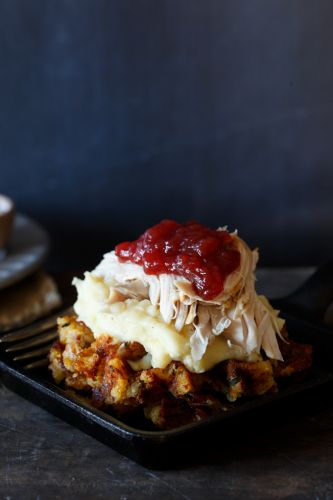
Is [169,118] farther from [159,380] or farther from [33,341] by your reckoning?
[159,380]

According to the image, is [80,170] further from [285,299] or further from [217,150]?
[285,299]

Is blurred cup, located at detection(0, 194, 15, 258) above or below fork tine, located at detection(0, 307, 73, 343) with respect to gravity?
below

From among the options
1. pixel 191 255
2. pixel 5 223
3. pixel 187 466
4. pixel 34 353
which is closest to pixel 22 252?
pixel 5 223

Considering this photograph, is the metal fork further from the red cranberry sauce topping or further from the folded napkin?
the folded napkin

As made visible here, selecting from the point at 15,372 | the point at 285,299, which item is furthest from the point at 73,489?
the point at 285,299

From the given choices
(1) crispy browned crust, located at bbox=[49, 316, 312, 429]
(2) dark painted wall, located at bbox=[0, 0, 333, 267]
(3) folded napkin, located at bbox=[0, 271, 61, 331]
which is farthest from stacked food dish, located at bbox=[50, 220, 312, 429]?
(2) dark painted wall, located at bbox=[0, 0, 333, 267]

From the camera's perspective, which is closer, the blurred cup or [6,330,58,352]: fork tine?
[6,330,58,352]: fork tine
